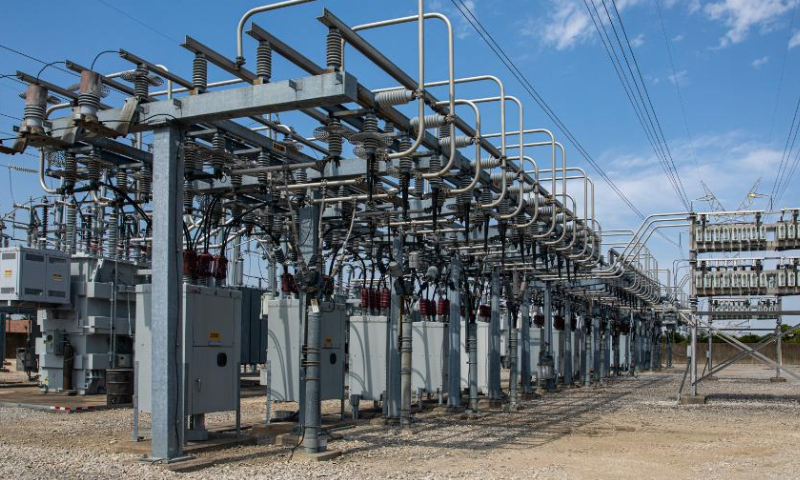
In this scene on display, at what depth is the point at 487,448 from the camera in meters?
11.5

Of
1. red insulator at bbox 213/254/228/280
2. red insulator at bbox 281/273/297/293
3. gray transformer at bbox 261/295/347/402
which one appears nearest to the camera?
red insulator at bbox 213/254/228/280

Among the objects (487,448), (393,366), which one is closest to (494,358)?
(393,366)

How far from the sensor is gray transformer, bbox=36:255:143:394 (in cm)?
1873

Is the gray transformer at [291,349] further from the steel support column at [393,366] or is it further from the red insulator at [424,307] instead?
the red insulator at [424,307]

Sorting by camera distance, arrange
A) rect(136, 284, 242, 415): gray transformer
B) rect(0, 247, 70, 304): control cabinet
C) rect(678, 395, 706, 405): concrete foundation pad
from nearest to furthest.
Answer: rect(136, 284, 242, 415): gray transformer < rect(0, 247, 70, 304): control cabinet < rect(678, 395, 706, 405): concrete foundation pad

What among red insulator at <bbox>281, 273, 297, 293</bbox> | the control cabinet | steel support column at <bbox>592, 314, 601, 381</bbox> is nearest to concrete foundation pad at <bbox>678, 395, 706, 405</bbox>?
steel support column at <bbox>592, 314, 601, 381</bbox>

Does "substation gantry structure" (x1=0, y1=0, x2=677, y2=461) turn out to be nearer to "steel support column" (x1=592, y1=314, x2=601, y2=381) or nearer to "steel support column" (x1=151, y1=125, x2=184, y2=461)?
"steel support column" (x1=151, y1=125, x2=184, y2=461)

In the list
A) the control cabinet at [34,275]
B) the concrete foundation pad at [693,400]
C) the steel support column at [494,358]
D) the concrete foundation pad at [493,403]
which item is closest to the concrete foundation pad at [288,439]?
the steel support column at [494,358]

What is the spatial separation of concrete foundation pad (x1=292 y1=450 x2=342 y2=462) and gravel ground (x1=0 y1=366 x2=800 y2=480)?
15 cm

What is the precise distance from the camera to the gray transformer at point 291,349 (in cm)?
1329

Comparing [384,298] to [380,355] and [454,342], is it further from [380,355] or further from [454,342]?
[454,342]

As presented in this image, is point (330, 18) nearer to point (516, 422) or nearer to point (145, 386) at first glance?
point (145, 386)

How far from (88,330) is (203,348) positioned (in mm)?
8934

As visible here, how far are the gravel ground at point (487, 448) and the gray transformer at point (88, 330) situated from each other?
2.83m
